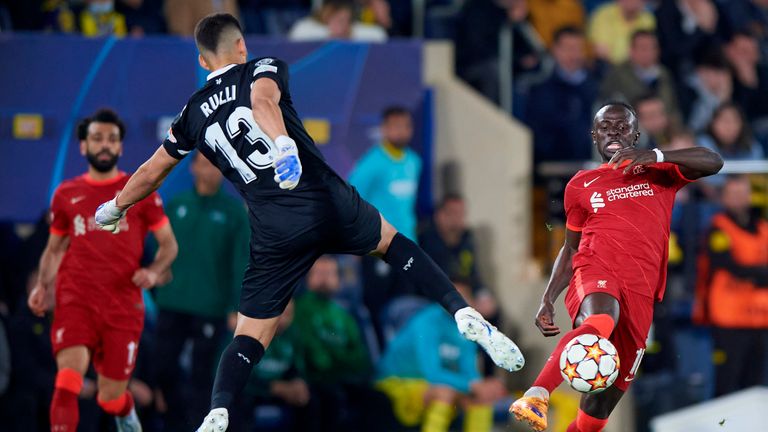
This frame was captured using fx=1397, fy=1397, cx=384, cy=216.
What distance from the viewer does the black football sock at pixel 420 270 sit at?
7617 millimetres

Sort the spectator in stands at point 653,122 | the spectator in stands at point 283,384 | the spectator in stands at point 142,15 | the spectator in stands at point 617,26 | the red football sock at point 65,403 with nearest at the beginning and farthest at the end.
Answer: the red football sock at point 65,403
the spectator in stands at point 283,384
the spectator in stands at point 142,15
the spectator in stands at point 653,122
the spectator in stands at point 617,26

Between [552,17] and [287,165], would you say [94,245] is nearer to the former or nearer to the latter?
[287,165]

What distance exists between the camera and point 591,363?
7.05m

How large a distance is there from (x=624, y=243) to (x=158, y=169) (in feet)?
8.33

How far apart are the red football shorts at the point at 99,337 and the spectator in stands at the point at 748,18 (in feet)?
28.7

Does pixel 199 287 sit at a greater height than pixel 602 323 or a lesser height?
lesser

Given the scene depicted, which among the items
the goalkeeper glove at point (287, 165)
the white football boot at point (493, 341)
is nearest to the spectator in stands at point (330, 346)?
the white football boot at point (493, 341)

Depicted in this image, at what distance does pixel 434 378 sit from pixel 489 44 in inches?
146

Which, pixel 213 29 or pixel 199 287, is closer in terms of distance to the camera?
pixel 213 29

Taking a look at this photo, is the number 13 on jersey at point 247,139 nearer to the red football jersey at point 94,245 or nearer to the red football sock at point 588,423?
the red football jersey at point 94,245

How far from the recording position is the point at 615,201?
752 centimetres

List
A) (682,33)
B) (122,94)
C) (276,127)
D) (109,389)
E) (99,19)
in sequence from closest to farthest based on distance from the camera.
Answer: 1. (276,127)
2. (109,389)
3. (122,94)
4. (99,19)
5. (682,33)

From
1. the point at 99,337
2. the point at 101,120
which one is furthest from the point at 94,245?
the point at 101,120

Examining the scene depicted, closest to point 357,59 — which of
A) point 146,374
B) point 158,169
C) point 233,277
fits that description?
point 233,277
